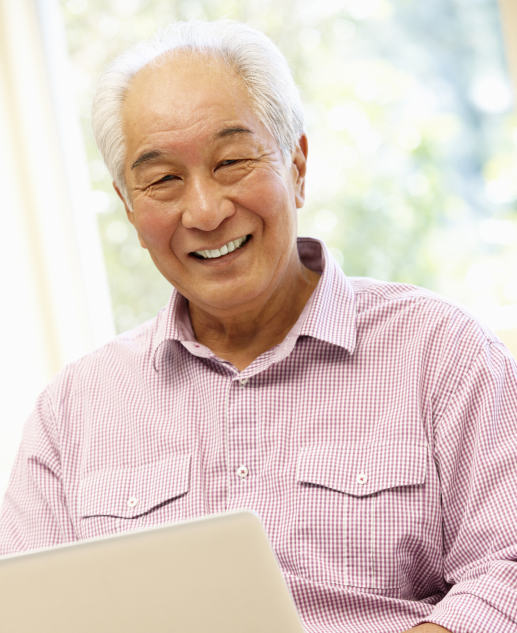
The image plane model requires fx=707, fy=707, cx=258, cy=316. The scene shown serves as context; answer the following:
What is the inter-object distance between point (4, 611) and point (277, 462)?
63cm

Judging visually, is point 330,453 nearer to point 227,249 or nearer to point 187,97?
point 227,249

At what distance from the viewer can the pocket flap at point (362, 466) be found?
3.78 ft

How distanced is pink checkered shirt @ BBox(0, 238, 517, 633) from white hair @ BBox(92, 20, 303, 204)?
29cm

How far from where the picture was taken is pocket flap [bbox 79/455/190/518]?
1.27 metres

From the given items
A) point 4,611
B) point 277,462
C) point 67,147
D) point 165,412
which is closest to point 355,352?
point 277,462

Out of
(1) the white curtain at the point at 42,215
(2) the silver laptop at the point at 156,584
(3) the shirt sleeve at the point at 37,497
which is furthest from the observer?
(1) the white curtain at the point at 42,215

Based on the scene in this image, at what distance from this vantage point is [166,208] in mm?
1310

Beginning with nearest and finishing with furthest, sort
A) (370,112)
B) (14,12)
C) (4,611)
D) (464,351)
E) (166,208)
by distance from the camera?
1. (4,611)
2. (464,351)
3. (166,208)
4. (370,112)
5. (14,12)

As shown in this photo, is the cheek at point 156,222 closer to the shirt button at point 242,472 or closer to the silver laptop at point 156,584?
the shirt button at point 242,472

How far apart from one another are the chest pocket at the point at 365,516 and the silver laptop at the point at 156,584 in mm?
489

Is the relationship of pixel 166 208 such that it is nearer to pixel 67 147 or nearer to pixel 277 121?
pixel 277 121

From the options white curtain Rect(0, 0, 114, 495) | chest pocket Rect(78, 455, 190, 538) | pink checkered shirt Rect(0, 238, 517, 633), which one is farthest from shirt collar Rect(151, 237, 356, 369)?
white curtain Rect(0, 0, 114, 495)

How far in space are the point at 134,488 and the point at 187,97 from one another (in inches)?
28.2

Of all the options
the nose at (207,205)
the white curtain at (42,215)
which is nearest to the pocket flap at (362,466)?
the nose at (207,205)
